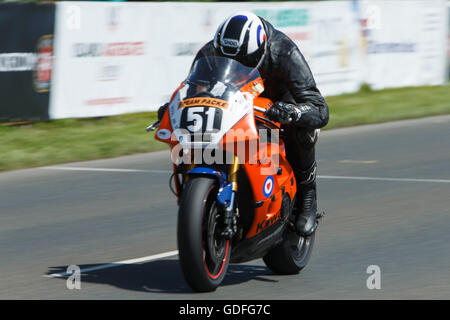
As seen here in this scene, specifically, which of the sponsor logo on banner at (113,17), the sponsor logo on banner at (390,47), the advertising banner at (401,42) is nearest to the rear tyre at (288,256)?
the sponsor logo on banner at (113,17)

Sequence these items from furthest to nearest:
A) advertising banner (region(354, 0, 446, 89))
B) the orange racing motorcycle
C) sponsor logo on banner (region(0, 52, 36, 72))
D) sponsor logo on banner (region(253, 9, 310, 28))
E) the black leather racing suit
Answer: advertising banner (region(354, 0, 446, 89)) < sponsor logo on banner (region(253, 9, 310, 28)) < sponsor logo on banner (region(0, 52, 36, 72)) < the black leather racing suit < the orange racing motorcycle

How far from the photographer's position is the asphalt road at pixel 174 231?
6215mm

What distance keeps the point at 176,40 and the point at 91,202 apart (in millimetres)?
7341

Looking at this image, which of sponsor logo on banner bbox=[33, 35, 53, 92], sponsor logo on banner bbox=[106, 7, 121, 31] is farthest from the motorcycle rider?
sponsor logo on banner bbox=[106, 7, 121, 31]

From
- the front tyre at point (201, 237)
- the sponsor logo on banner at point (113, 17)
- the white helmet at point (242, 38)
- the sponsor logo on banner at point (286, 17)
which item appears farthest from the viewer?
the sponsor logo on banner at point (286, 17)

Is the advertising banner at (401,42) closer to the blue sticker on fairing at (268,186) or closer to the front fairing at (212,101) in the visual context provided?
the blue sticker on fairing at (268,186)

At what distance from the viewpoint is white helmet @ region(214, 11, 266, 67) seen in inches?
Answer: 235

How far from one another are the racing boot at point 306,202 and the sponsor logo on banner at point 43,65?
8.97m

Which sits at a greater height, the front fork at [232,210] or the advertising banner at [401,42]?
the advertising banner at [401,42]

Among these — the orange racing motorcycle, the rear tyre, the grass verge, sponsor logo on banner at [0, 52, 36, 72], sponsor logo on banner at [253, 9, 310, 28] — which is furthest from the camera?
sponsor logo on banner at [253, 9, 310, 28]

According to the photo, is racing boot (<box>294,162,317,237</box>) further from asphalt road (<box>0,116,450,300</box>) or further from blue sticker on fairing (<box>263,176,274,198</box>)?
blue sticker on fairing (<box>263,176,274,198</box>)

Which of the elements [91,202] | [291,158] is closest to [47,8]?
[91,202]
